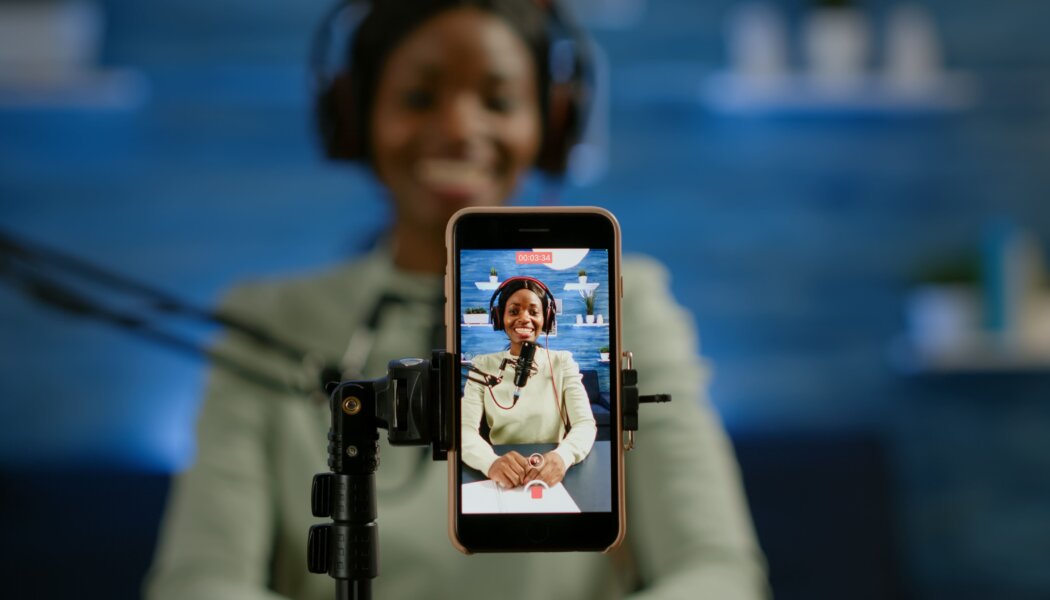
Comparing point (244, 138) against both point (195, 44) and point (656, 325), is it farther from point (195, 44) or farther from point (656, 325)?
point (656, 325)

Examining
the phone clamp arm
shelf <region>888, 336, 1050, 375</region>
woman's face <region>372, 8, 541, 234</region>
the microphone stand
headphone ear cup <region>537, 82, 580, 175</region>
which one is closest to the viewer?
the phone clamp arm

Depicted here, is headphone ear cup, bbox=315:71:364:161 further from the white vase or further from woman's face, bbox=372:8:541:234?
the white vase

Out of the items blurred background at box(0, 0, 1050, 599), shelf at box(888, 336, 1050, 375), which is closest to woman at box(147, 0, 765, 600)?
blurred background at box(0, 0, 1050, 599)

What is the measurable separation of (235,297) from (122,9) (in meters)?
1.31

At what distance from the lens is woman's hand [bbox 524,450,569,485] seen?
50 cm

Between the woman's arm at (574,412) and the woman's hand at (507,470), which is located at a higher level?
the woman's arm at (574,412)

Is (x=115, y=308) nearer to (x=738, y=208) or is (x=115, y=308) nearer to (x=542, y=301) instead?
(x=542, y=301)

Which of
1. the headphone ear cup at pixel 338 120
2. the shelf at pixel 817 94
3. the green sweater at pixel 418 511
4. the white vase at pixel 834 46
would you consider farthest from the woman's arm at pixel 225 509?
the white vase at pixel 834 46

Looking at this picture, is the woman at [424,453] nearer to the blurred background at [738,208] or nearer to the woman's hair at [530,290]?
the woman's hair at [530,290]

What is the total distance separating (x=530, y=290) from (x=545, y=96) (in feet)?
1.46

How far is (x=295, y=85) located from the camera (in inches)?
82.0

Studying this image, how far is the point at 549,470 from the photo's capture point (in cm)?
51

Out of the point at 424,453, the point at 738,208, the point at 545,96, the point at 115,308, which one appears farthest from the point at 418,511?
the point at 738,208

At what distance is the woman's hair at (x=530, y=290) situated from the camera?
51 centimetres
